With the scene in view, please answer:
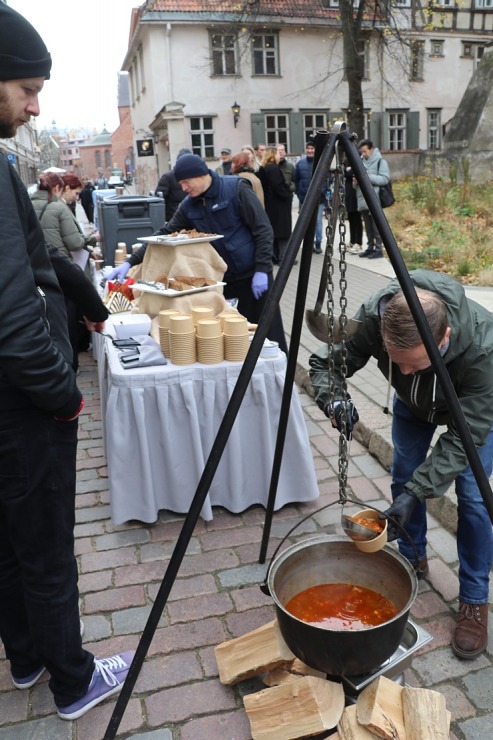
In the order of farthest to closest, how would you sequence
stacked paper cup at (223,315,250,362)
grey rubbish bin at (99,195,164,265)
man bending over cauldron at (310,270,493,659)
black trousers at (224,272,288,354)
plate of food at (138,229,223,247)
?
grey rubbish bin at (99,195,164,265) → black trousers at (224,272,288,354) → plate of food at (138,229,223,247) → stacked paper cup at (223,315,250,362) → man bending over cauldron at (310,270,493,659)

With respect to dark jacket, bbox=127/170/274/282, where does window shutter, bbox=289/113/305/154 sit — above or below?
above

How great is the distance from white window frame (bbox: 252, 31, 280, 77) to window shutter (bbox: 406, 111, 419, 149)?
6.49 metres

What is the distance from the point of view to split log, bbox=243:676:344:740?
2.03m

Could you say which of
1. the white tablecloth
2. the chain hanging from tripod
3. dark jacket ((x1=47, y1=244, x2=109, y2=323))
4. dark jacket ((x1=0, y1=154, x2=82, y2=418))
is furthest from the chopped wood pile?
dark jacket ((x1=47, y1=244, x2=109, y2=323))

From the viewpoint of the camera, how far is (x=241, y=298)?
4875mm

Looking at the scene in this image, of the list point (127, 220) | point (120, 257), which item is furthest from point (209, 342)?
point (127, 220)

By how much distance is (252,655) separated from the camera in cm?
234

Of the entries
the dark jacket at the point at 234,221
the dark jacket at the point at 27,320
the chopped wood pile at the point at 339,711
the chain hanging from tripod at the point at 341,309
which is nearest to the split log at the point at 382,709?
the chopped wood pile at the point at 339,711

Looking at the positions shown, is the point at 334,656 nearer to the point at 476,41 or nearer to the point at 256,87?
the point at 256,87

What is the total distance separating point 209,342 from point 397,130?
26.9 metres

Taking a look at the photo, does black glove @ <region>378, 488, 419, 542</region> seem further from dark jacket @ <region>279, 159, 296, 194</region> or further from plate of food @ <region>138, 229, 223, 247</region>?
dark jacket @ <region>279, 159, 296, 194</region>

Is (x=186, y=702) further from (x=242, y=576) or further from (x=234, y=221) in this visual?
(x=234, y=221)

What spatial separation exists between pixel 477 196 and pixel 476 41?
19689mm

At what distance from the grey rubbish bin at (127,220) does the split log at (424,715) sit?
5636 mm
